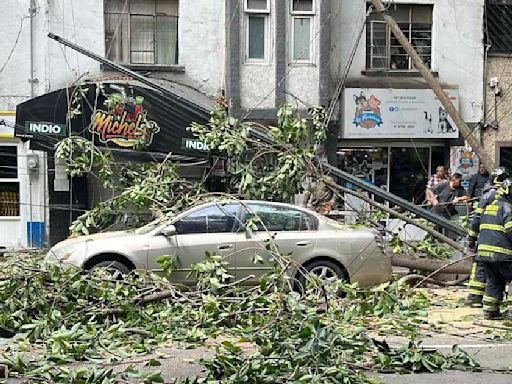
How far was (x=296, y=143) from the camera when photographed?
12117 millimetres

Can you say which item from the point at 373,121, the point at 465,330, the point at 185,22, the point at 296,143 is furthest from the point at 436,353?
the point at 185,22

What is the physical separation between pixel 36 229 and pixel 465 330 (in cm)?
1134

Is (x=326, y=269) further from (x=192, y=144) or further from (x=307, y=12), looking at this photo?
(x=307, y=12)

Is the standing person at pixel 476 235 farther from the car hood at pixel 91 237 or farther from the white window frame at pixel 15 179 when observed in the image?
the white window frame at pixel 15 179

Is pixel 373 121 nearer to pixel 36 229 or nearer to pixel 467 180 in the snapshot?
pixel 467 180

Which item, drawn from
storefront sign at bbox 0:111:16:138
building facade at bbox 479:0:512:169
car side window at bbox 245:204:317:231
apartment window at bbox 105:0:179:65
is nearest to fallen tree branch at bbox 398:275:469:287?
car side window at bbox 245:204:317:231

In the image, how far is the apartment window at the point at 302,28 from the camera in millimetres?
17891

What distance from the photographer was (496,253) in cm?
941

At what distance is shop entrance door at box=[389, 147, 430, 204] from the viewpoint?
62.3 ft

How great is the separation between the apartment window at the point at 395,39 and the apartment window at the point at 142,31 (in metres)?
4.81

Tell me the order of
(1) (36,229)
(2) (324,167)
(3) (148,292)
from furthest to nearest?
(1) (36,229) → (2) (324,167) → (3) (148,292)

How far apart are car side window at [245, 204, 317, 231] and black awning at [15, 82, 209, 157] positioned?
527 cm

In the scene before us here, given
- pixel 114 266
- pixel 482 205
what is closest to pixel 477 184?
pixel 482 205

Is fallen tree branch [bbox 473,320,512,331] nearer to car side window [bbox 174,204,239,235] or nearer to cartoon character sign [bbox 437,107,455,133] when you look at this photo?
car side window [bbox 174,204,239,235]
